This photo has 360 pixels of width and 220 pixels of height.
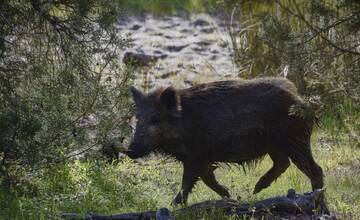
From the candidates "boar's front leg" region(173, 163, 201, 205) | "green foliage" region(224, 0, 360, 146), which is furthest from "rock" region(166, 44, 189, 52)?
"boar's front leg" region(173, 163, 201, 205)

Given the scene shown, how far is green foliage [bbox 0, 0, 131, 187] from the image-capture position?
29.7ft

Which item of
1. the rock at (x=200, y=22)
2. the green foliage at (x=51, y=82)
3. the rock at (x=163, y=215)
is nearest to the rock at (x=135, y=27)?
the rock at (x=200, y=22)

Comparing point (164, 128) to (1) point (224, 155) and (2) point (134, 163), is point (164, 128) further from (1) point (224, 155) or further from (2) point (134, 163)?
(2) point (134, 163)

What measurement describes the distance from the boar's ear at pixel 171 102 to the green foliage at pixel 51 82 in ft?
3.06

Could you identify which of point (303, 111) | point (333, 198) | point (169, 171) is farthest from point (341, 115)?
point (303, 111)

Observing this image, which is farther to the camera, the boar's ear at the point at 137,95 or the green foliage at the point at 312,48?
the boar's ear at the point at 137,95

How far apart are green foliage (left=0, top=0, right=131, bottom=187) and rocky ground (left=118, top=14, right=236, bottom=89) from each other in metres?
5.67

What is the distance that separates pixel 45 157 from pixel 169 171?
233 cm

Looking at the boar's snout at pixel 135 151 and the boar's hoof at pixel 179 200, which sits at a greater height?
the boar's snout at pixel 135 151

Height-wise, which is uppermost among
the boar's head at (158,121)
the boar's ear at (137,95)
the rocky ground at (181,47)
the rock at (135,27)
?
the rock at (135,27)

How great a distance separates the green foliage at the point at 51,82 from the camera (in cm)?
904

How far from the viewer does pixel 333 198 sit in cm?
912

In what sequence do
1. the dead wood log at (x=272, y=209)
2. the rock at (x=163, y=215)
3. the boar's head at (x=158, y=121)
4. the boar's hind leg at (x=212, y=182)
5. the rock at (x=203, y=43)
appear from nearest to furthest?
the rock at (x=163, y=215) < the dead wood log at (x=272, y=209) < the boar's head at (x=158, y=121) < the boar's hind leg at (x=212, y=182) < the rock at (x=203, y=43)

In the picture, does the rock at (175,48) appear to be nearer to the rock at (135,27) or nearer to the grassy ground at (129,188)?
the rock at (135,27)
